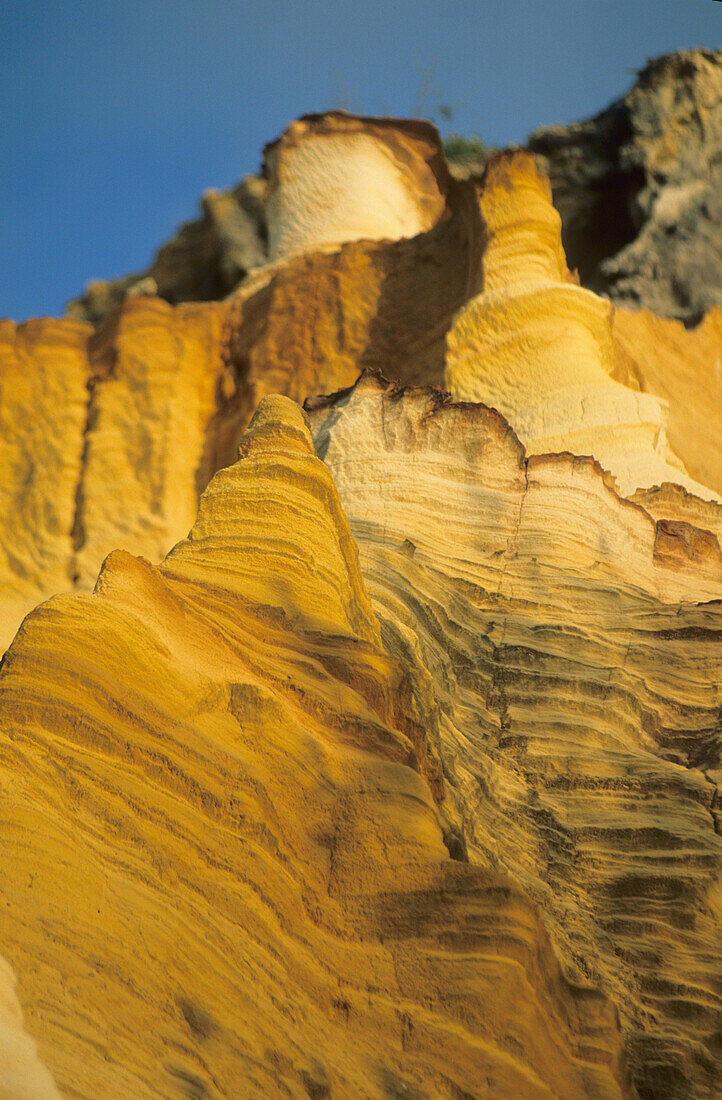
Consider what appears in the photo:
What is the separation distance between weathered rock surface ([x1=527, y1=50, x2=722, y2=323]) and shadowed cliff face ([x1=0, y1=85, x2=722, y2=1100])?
19.3ft

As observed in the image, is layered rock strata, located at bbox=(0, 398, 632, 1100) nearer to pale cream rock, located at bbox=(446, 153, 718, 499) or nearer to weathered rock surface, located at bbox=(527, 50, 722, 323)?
pale cream rock, located at bbox=(446, 153, 718, 499)

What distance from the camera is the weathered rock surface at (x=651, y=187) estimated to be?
607 inches

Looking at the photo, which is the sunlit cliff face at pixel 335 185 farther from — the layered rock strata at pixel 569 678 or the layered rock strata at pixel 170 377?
the layered rock strata at pixel 569 678

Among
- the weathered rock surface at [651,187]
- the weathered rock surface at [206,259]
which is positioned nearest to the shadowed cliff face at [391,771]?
the weathered rock surface at [651,187]

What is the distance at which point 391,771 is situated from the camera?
13.9ft

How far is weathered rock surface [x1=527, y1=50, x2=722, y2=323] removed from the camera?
15.4 meters

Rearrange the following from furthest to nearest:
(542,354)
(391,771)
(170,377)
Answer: (170,377) < (542,354) < (391,771)

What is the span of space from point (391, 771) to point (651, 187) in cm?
1365

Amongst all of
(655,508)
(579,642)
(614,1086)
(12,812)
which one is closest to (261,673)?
(12,812)

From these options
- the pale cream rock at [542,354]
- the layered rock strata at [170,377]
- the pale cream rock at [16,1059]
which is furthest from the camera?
the layered rock strata at [170,377]

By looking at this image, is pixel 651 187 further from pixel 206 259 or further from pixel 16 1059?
pixel 16 1059

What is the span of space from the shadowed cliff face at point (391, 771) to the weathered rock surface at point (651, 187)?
589cm

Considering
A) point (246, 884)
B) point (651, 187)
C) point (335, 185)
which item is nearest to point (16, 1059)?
point (246, 884)

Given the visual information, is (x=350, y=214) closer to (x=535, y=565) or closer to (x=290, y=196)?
(x=290, y=196)
